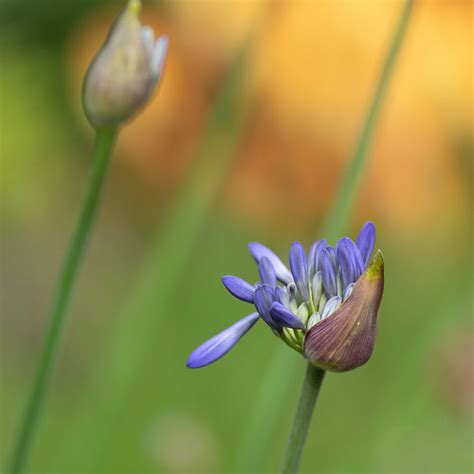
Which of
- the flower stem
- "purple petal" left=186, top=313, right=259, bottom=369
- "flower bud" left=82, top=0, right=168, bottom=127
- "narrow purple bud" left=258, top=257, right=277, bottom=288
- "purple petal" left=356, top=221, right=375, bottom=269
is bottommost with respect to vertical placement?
the flower stem

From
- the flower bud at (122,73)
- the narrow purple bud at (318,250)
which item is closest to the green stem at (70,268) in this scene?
the flower bud at (122,73)

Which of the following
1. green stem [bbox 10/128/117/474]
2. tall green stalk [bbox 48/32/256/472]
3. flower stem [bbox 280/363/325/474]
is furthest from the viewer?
tall green stalk [bbox 48/32/256/472]

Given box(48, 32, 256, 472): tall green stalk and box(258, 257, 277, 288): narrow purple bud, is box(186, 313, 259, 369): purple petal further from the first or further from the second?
box(48, 32, 256, 472): tall green stalk

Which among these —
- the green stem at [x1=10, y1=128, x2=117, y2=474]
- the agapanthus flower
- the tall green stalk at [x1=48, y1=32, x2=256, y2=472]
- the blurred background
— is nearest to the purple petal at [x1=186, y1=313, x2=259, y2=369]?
the agapanthus flower

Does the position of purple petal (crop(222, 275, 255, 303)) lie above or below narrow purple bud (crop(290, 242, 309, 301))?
below

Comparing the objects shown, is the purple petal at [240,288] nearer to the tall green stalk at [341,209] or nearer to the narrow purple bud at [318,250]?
the narrow purple bud at [318,250]

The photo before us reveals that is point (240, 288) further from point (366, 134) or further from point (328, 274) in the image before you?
point (366, 134)
